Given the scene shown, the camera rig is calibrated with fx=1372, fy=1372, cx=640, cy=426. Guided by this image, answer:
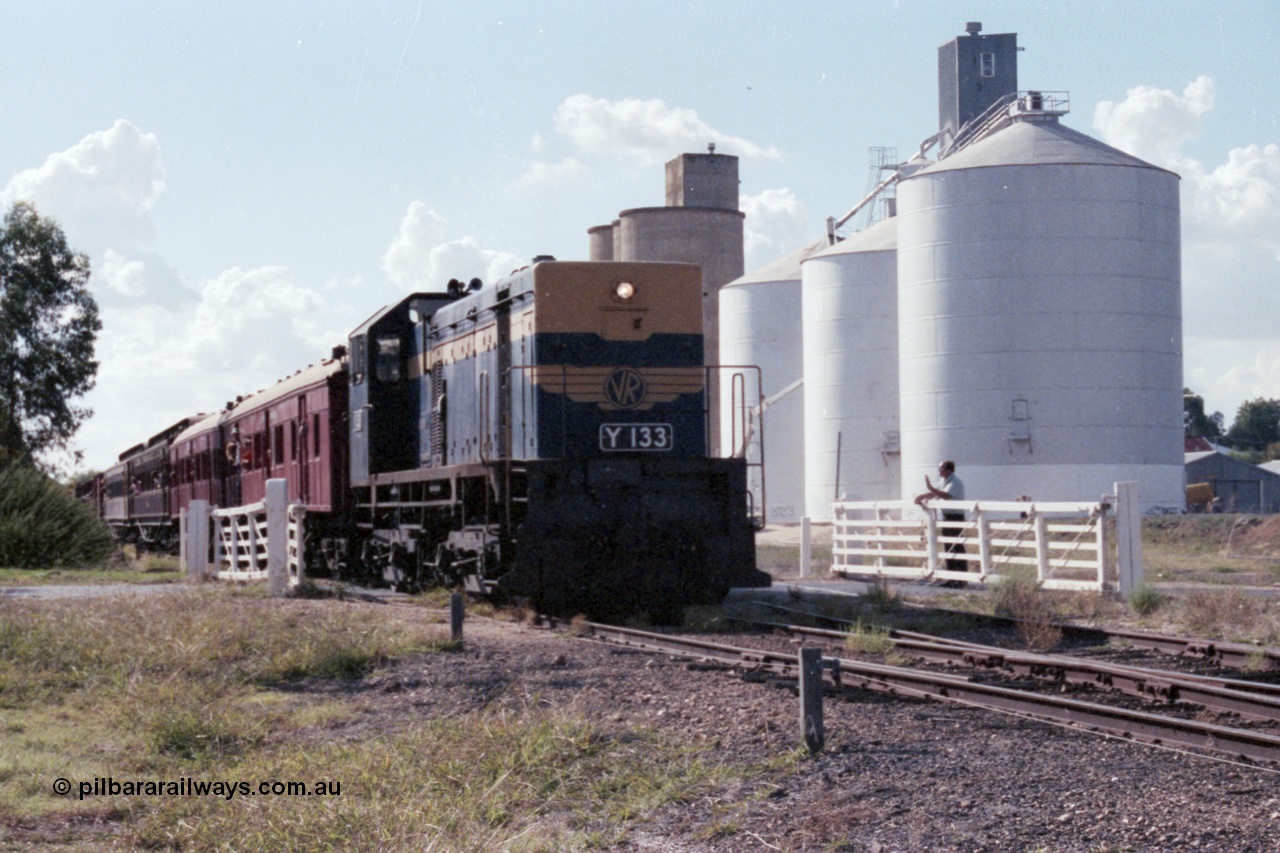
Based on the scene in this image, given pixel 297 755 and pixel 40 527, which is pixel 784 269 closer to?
pixel 40 527

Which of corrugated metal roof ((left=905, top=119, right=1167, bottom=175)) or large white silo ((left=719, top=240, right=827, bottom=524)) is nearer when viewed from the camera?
corrugated metal roof ((left=905, top=119, right=1167, bottom=175))

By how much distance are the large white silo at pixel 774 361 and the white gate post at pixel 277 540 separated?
27.2 meters

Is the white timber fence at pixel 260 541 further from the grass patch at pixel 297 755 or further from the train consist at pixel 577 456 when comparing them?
the grass patch at pixel 297 755

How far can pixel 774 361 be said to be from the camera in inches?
1873

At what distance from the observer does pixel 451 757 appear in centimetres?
622

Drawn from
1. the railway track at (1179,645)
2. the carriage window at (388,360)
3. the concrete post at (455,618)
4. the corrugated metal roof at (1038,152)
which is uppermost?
the corrugated metal roof at (1038,152)

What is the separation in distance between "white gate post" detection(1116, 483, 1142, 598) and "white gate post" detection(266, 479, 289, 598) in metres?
9.66

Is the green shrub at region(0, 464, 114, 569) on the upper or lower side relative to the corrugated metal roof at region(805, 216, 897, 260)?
lower

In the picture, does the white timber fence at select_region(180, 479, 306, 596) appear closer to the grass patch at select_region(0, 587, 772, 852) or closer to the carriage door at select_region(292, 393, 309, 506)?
the carriage door at select_region(292, 393, 309, 506)

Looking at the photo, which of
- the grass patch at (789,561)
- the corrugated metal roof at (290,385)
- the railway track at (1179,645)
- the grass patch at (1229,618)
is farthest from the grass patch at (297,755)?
the grass patch at (789,561)

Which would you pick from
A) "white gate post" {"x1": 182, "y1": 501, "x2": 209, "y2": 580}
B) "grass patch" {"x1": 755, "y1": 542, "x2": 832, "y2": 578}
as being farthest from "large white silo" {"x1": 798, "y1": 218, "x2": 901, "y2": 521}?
"white gate post" {"x1": 182, "y1": 501, "x2": 209, "y2": 580}

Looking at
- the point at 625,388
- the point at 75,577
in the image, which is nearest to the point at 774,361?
the point at 75,577

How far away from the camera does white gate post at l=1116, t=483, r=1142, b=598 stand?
47.2 ft

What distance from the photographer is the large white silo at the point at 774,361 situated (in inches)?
1815
